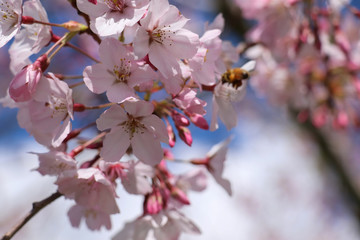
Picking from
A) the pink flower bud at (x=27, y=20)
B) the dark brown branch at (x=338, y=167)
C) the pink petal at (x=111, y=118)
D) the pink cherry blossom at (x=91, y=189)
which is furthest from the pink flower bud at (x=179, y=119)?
the dark brown branch at (x=338, y=167)

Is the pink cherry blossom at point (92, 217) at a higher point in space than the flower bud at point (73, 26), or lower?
lower

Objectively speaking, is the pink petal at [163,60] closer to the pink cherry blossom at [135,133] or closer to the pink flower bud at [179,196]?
the pink cherry blossom at [135,133]

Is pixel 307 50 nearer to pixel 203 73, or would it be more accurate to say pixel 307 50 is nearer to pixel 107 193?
pixel 203 73

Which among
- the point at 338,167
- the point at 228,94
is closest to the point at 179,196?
the point at 228,94

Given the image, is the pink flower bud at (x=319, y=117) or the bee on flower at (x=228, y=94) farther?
the pink flower bud at (x=319, y=117)

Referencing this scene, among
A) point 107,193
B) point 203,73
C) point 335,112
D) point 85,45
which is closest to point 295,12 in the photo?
point 335,112

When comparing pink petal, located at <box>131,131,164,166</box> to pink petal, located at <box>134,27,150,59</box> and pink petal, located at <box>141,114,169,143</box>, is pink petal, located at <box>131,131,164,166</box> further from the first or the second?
pink petal, located at <box>134,27,150,59</box>
